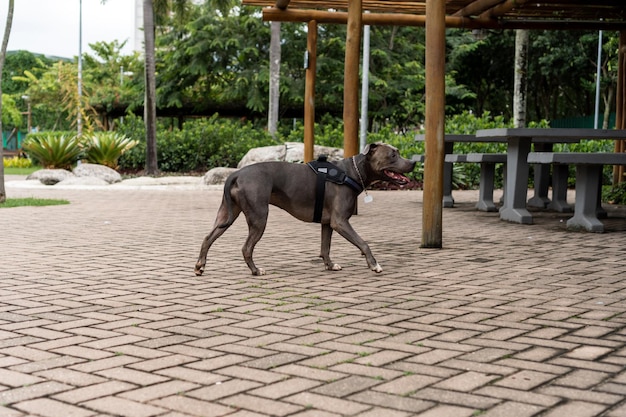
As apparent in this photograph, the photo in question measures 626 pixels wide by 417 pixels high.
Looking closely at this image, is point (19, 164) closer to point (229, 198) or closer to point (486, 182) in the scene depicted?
point (486, 182)

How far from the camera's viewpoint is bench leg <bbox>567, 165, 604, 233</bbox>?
33.3ft

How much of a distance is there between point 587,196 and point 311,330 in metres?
6.47

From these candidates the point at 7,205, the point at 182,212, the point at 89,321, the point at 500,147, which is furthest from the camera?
the point at 500,147

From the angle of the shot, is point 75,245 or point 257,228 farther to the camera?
point 75,245

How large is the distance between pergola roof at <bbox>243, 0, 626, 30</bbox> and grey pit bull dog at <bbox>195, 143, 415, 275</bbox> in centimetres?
676

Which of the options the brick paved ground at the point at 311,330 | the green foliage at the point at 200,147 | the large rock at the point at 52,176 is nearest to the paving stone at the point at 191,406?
the brick paved ground at the point at 311,330

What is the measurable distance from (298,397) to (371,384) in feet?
1.18

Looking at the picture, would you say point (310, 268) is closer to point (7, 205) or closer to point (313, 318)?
point (313, 318)

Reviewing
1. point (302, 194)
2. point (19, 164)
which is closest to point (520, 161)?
point (302, 194)

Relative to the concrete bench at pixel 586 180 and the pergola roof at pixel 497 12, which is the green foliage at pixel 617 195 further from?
the concrete bench at pixel 586 180

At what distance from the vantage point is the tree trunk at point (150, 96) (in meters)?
24.8

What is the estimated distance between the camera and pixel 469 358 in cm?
406

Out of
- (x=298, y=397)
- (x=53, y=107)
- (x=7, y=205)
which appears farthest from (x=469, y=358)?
(x=53, y=107)

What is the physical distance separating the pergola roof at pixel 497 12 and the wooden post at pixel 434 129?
14.9 feet
